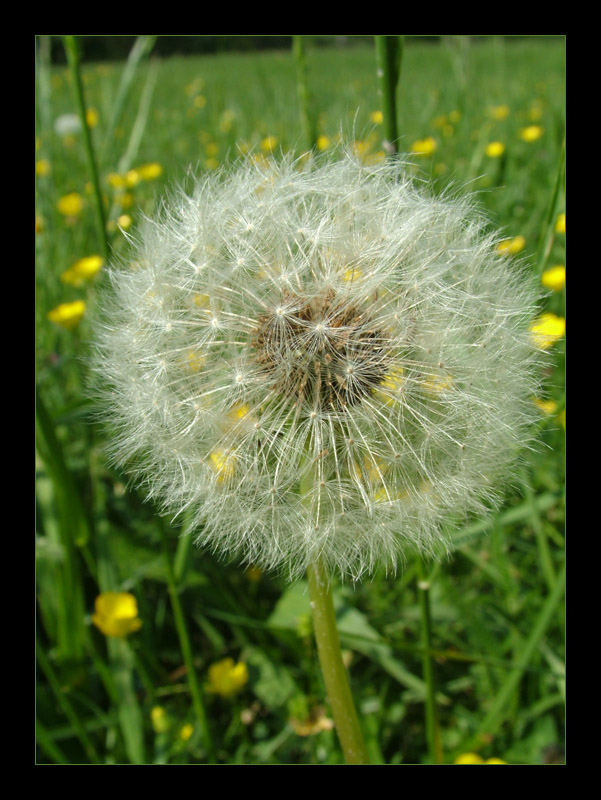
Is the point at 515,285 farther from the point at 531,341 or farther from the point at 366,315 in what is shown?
the point at 366,315

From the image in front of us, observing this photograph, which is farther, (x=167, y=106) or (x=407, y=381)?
(x=167, y=106)

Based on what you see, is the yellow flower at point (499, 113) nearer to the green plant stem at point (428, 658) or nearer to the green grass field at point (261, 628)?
the green grass field at point (261, 628)

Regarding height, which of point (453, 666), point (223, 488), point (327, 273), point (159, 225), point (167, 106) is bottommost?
point (453, 666)

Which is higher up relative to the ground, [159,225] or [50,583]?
[159,225]

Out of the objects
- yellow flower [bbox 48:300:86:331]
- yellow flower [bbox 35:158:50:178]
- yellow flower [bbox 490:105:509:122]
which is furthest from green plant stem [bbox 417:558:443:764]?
yellow flower [bbox 490:105:509:122]

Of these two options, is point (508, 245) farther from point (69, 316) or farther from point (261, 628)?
point (69, 316)

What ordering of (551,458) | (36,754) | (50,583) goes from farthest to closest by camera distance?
(551,458), (50,583), (36,754)

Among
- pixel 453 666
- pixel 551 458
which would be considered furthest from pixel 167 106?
pixel 453 666
